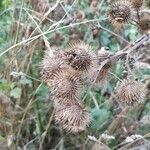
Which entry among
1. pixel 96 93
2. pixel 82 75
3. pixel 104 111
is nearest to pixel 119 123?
pixel 104 111

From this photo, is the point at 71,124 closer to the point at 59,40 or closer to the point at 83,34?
the point at 59,40

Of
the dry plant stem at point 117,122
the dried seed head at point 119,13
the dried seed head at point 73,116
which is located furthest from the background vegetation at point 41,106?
the dried seed head at point 73,116

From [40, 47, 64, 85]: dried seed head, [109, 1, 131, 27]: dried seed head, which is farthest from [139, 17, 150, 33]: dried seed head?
[40, 47, 64, 85]: dried seed head

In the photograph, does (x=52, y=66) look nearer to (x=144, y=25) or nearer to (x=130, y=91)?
(x=130, y=91)

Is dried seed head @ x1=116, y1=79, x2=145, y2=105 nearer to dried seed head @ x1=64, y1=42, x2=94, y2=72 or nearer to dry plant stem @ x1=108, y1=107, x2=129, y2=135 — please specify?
dried seed head @ x1=64, y1=42, x2=94, y2=72

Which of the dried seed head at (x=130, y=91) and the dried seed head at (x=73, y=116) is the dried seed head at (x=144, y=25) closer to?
the dried seed head at (x=130, y=91)
